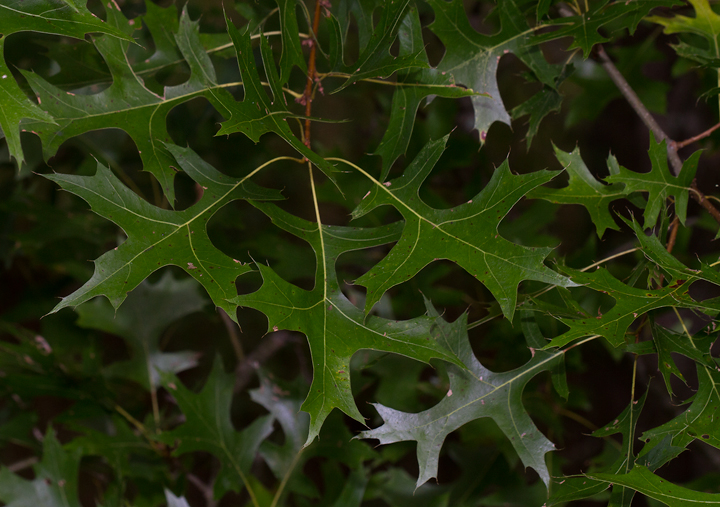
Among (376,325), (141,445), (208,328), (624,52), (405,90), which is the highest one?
(405,90)

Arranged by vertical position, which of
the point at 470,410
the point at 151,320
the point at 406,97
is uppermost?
the point at 406,97

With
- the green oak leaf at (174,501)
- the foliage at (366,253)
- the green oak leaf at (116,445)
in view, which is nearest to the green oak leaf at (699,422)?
the foliage at (366,253)

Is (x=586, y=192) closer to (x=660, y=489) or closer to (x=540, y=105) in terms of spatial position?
(x=540, y=105)

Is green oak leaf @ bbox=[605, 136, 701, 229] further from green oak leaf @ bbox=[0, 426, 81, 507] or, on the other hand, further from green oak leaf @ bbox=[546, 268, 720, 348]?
green oak leaf @ bbox=[0, 426, 81, 507]

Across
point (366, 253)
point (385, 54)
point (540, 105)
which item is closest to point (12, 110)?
point (385, 54)

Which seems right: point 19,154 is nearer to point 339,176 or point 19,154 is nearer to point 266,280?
point 266,280

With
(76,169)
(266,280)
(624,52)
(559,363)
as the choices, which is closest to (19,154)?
(266,280)
